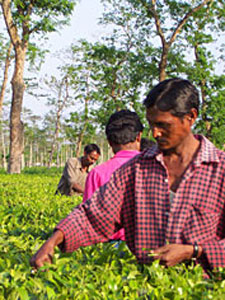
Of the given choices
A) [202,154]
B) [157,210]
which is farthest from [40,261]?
[202,154]

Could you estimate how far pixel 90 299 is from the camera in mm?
1958

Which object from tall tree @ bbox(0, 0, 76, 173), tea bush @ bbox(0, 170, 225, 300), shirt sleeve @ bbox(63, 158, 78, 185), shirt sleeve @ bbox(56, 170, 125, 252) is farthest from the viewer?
tall tree @ bbox(0, 0, 76, 173)

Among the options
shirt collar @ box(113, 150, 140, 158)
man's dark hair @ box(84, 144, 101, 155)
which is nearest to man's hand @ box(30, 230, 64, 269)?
shirt collar @ box(113, 150, 140, 158)

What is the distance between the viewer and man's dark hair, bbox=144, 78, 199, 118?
210 cm

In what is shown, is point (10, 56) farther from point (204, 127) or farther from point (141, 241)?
point (141, 241)

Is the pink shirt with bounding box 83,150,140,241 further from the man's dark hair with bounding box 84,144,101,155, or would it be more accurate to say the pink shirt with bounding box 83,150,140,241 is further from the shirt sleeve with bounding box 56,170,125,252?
the man's dark hair with bounding box 84,144,101,155

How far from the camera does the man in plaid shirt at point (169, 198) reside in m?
2.09

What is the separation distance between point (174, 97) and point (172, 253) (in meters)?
0.73

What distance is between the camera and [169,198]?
2.13 m

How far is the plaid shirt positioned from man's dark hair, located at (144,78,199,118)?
222mm

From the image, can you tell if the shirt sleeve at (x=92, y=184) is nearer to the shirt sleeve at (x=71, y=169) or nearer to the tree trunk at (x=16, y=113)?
the shirt sleeve at (x=71, y=169)

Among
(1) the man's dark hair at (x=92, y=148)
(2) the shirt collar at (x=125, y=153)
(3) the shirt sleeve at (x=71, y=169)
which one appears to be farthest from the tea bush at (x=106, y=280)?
(3) the shirt sleeve at (x=71, y=169)

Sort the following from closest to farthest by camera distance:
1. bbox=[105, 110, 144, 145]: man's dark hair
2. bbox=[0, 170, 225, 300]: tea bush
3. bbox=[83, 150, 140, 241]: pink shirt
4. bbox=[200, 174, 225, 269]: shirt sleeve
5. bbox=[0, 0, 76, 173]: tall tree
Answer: bbox=[0, 170, 225, 300]: tea bush → bbox=[200, 174, 225, 269]: shirt sleeve → bbox=[83, 150, 140, 241]: pink shirt → bbox=[105, 110, 144, 145]: man's dark hair → bbox=[0, 0, 76, 173]: tall tree

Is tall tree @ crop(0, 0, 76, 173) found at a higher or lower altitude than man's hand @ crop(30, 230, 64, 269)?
higher
